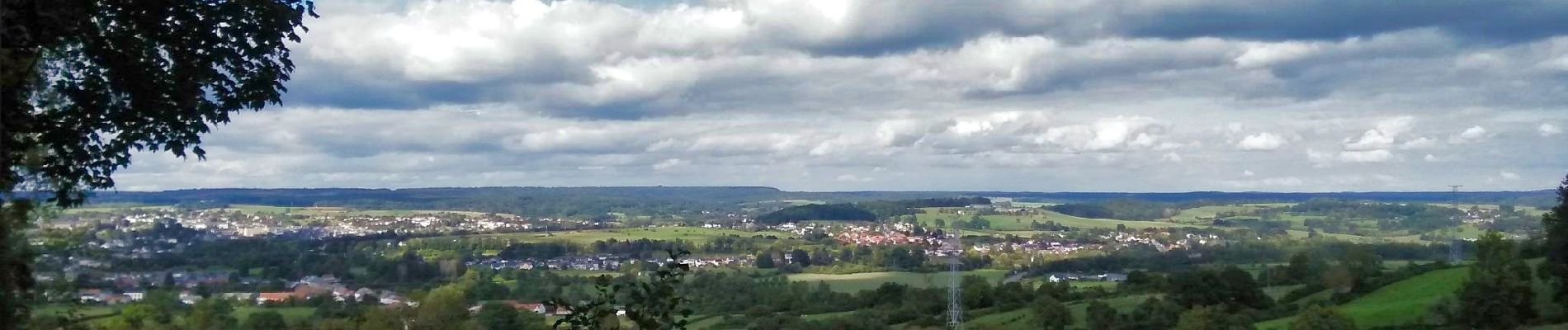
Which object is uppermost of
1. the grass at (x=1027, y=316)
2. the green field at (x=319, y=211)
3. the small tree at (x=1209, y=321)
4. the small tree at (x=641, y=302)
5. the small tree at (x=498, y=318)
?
the green field at (x=319, y=211)

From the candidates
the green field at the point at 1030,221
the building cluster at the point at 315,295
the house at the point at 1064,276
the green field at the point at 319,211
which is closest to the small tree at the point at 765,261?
the house at the point at 1064,276

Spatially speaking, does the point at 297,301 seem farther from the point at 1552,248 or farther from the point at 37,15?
the point at 1552,248

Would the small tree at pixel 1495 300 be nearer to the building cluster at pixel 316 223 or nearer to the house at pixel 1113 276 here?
the house at pixel 1113 276

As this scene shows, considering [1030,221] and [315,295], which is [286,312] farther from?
[1030,221]

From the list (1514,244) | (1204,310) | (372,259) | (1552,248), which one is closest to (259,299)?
(372,259)

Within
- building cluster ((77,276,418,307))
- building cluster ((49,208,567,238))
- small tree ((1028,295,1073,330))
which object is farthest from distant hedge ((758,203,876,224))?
building cluster ((77,276,418,307))

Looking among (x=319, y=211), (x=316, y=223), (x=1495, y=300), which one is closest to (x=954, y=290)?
(x=1495, y=300)

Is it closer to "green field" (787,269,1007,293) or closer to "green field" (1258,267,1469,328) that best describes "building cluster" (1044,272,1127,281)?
"green field" (787,269,1007,293)
